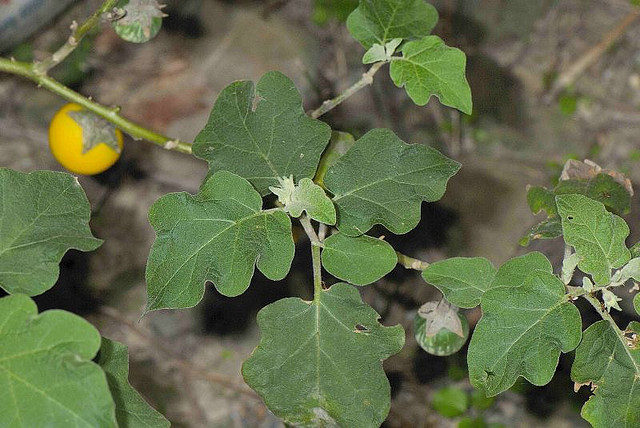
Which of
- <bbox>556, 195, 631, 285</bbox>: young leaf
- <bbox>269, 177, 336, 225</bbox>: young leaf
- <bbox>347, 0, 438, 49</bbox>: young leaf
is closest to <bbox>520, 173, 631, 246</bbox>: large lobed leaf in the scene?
<bbox>556, 195, 631, 285</bbox>: young leaf

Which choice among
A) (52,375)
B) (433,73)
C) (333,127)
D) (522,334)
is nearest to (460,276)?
(522,334)

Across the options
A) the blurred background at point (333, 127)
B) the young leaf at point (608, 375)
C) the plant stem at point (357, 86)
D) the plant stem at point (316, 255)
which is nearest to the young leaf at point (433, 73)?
the plant stem at point (357, 86)

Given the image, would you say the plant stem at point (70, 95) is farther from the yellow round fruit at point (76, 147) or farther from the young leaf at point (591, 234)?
the young leaf at point (591, 234)

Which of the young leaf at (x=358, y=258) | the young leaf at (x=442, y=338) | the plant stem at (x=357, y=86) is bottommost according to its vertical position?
the young leaf at (x=442, y=338)

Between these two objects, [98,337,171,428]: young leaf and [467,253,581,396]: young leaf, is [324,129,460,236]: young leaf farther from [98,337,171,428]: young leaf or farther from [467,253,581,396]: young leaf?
[98,337,171,428]: young leaf

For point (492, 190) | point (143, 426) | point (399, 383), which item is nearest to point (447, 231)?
point (492, 190)

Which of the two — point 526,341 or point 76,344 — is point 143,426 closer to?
point 76,344
